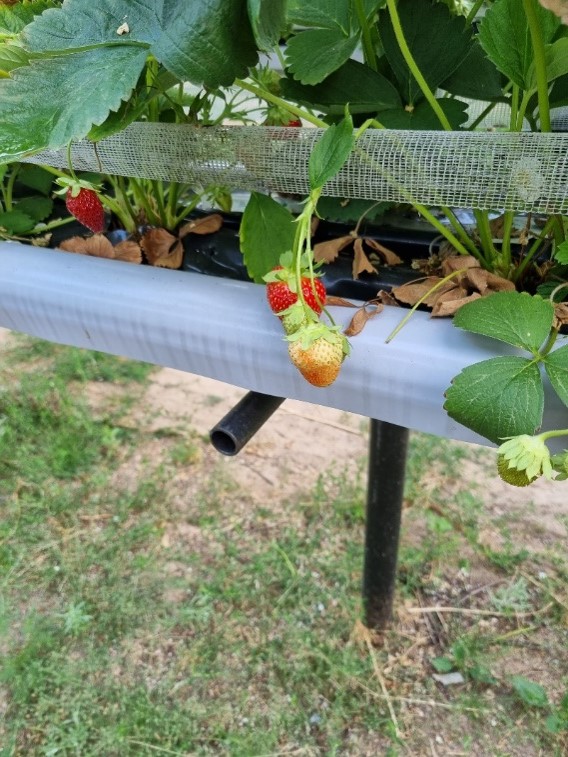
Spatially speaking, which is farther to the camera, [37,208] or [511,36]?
[37,208]

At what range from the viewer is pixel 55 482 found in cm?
154

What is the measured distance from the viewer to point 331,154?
0.42m

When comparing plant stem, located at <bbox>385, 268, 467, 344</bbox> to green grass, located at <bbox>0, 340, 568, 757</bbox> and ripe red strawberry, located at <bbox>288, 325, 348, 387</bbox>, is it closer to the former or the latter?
ripe red strawberry, located at <bbox>288, 325, 348, 387</bbox>

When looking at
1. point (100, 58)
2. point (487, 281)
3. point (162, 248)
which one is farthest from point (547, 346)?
point (162, 248)

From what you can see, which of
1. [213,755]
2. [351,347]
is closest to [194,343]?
[351,347]

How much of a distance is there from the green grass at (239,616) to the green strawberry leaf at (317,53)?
951 millimetres

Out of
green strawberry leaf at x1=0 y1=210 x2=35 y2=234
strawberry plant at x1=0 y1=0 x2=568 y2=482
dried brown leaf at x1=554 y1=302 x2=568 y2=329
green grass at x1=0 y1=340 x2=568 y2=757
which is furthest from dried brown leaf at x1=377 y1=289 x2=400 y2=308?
green grass at x1=0 y1=340 x2=568 y2=757

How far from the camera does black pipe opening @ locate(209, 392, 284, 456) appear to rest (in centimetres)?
55

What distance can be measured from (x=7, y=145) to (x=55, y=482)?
1.25 meters

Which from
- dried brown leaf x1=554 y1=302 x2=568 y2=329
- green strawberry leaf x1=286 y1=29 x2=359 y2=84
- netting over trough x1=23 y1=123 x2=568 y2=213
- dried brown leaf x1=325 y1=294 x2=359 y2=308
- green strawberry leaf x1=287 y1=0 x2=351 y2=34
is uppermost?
green strawberry leaf x1=287 y1=0 x2=351 y2=34

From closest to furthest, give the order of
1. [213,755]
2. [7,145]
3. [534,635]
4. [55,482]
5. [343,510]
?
[7,145], [213,755], [534,635], [343,510], [55,482]

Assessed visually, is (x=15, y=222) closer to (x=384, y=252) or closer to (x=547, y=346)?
(x=384, y=252)

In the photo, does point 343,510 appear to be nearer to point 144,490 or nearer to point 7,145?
point 144,490

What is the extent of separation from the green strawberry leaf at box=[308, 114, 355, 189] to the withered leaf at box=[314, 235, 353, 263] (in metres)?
0.22
